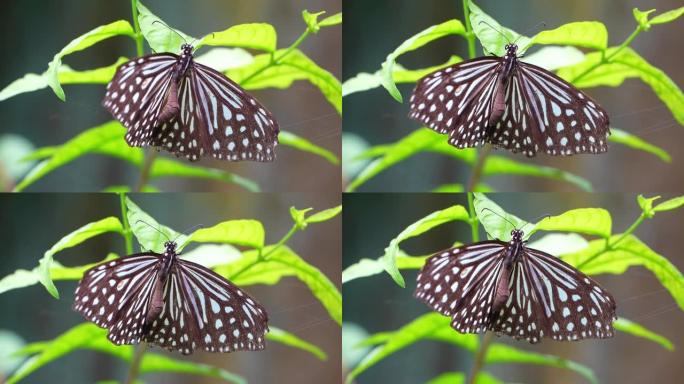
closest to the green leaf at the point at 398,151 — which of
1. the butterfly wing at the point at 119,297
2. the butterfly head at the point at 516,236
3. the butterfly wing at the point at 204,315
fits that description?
the butterfly head at the point at 516,236

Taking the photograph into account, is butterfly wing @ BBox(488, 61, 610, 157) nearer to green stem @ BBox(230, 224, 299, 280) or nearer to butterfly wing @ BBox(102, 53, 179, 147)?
green stem @ BBox(230, 224, 299, 280)

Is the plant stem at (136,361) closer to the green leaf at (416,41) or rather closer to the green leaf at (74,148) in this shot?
the green leaf at (74,148)

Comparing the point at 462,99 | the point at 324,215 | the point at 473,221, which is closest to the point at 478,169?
the point at 473,221

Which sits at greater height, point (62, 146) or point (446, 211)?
point (62, 146)

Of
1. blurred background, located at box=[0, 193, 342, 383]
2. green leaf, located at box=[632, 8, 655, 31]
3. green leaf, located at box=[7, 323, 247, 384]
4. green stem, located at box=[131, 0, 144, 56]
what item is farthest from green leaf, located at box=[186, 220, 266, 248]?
green leaf, located at box=[632, 8, 655, 31]

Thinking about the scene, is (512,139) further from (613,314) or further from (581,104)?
(613,314)

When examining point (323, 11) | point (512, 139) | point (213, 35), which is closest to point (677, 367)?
point (512, 139)
